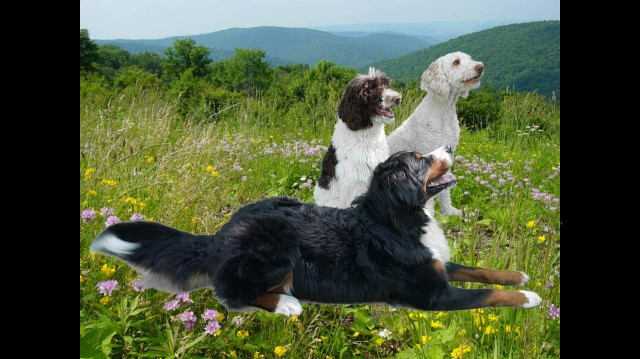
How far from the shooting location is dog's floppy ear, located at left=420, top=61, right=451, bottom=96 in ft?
12.8

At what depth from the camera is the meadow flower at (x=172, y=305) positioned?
261cm

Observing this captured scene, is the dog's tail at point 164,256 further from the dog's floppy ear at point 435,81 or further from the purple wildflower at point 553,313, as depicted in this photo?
the dog's floppy ear at point 435,81

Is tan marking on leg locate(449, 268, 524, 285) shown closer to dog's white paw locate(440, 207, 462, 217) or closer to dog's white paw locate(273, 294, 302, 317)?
dog's white paw locate(273, 294, 302, 317)

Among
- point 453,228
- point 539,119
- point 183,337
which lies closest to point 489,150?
point 539,119

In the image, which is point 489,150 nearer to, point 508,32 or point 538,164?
point 538,164

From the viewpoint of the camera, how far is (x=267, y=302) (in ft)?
8.41

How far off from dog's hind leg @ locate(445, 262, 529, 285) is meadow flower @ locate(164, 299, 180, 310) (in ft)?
4.76

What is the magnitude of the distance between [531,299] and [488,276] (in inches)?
10.7

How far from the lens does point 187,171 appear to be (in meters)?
4.04

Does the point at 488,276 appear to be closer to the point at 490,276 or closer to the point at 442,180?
the point at 490,276

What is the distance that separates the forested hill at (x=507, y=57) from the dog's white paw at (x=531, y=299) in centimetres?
177

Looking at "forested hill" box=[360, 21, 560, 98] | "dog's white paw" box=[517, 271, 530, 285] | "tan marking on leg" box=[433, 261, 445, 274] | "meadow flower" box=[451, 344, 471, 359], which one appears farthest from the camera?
"forested hill" box=[360, 21, 560, 98]

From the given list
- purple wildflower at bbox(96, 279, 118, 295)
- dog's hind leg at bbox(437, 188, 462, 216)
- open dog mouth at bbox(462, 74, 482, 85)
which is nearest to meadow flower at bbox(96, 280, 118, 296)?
purple wildflower at bbox(96, 279, 118, 295)

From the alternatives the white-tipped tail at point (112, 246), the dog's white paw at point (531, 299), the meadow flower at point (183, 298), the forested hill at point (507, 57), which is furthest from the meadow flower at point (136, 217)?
the dog's white paw at point (531, 299)
